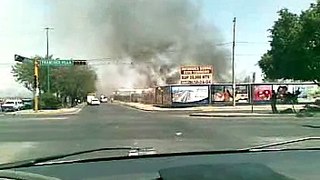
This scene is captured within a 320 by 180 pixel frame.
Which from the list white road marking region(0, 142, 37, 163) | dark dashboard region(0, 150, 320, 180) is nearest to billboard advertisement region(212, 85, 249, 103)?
white road marking region(0, 142, 37, 163)

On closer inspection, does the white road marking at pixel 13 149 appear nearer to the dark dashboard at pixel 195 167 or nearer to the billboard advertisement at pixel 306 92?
the dark dashboard at pixel 195 167

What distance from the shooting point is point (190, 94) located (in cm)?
6562

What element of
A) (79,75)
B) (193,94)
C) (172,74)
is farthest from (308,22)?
(172,74)

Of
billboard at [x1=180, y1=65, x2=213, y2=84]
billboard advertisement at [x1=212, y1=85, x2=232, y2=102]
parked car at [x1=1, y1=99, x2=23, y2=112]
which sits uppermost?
billboard at [x1=180, y1=65, x2=213, y2=84]

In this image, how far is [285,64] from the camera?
5119cm

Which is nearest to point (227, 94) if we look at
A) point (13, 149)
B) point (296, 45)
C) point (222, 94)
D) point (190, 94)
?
point (222, 94)

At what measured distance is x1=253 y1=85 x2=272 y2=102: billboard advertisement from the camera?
222ft

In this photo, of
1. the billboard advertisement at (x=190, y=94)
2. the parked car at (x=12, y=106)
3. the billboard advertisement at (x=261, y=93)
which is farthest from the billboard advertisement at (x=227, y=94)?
the parked car at (x=12, y=106)

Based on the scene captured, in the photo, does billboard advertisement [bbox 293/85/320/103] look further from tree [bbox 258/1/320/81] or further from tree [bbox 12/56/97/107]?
tree [bbox 12/56/97/107]

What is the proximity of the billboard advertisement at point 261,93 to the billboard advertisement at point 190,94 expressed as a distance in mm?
5580

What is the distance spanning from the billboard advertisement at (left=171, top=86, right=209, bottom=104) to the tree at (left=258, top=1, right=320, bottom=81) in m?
9.86

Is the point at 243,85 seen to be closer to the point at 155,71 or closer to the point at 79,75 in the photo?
the point at 79,75

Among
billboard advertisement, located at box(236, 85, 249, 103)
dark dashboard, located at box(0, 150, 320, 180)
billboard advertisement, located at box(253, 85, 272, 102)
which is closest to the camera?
dark dashboard, located at box(0, 150, 320, 180)

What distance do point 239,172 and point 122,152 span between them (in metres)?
0.91
